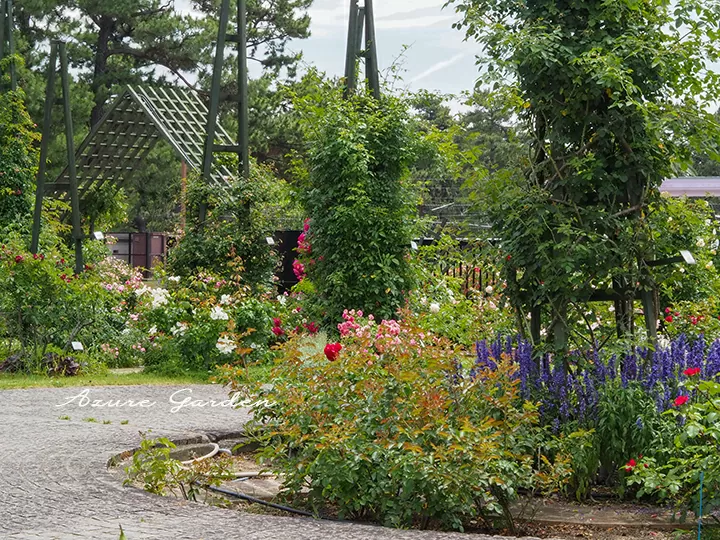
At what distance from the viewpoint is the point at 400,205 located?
10281 mm

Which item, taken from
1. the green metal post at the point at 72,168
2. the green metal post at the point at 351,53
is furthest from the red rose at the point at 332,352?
the green metal post at the point at 72,168

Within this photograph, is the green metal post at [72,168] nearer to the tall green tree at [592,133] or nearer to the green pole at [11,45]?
the green pole at [11,45]

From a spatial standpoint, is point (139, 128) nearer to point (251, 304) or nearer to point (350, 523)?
point (251, 304)

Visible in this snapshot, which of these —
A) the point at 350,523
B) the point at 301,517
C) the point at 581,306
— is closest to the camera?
the point at 350,523

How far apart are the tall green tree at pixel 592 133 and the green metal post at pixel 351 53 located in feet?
18.4

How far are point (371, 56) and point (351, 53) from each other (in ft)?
0.78

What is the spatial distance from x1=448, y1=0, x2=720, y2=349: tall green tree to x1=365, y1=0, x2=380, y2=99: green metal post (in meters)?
5.57

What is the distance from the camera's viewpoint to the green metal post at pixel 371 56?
10945mm

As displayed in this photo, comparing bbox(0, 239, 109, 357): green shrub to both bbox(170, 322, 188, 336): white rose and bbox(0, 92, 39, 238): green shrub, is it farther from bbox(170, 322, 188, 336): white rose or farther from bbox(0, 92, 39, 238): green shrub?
bbox(0, 92, 39, 238): green shrub

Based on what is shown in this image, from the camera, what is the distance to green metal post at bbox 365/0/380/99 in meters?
10.9

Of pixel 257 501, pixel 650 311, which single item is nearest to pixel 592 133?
pixel 650 311

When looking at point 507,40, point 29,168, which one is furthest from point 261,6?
point 507,40

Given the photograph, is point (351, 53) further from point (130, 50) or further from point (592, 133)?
point (130, 50)

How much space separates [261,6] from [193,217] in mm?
17566
